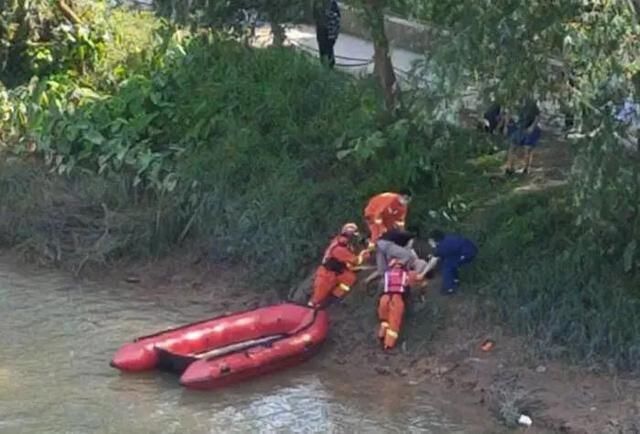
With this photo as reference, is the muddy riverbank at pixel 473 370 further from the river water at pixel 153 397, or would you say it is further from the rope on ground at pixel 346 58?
the rope on ground at pixel 346 58

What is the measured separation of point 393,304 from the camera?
1373 centimetres

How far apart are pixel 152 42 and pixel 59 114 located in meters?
2.31

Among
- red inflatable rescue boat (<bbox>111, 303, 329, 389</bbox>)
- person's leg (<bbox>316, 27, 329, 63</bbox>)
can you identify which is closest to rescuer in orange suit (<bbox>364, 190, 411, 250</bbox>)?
red inflatable rescue boat (<bbox>111, 303, 329, 389</bbox>)

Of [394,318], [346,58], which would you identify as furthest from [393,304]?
[346,58]

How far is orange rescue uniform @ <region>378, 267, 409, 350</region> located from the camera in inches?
540

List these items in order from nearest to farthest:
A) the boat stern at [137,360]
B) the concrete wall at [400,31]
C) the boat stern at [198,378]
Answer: the boat stern at [198,378]
the boat stern at [137,360]
the concrete wall at [400,31]

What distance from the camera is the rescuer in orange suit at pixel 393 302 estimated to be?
13.7m

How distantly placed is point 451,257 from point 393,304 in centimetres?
70

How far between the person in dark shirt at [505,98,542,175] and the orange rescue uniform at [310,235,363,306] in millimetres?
1975

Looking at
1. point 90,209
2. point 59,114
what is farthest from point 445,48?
point 59,114

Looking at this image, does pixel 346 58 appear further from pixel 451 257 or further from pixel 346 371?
pixel 346 371

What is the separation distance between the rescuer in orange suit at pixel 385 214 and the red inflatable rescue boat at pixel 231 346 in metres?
0.90

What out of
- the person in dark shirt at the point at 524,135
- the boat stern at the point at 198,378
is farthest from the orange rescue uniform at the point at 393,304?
the person in dark shirt at the point at 524,135

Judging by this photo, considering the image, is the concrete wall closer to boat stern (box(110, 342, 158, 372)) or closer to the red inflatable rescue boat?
the red inflatable rescue boat
